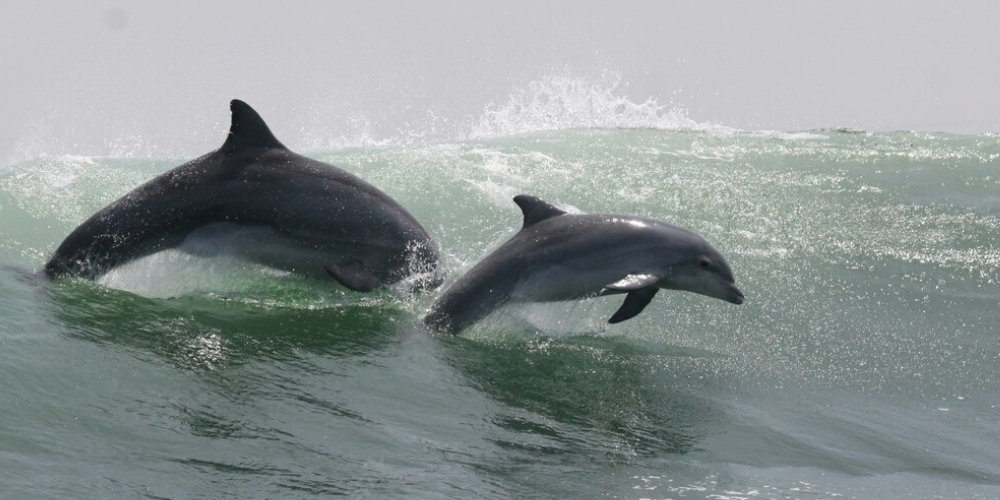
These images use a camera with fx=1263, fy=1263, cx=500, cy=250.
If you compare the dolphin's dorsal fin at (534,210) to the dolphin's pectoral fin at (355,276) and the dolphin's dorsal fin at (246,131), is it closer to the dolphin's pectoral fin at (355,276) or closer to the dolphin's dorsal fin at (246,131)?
the dolphin's pectoral fin at (355,276)

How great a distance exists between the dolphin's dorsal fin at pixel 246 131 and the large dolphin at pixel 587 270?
237 centimetres

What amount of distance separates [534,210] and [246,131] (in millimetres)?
2814

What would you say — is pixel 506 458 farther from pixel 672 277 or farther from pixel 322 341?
pixel 672 277

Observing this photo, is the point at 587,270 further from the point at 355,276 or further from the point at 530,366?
the point at 355,276

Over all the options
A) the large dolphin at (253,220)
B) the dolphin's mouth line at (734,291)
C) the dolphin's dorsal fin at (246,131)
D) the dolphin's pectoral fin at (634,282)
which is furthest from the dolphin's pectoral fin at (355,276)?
the dolphin's mouth line at (734,291)

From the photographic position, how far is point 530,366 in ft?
33.1

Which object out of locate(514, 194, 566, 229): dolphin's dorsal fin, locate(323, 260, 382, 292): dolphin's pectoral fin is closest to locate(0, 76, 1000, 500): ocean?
locate(323, 260, 382, 292): dolphin's pectoral fin

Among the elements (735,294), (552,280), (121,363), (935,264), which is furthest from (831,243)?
(121,363)

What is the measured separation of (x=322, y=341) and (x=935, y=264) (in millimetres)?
7813

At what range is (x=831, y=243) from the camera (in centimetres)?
1500

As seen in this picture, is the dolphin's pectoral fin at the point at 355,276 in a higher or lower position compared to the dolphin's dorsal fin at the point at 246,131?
lower

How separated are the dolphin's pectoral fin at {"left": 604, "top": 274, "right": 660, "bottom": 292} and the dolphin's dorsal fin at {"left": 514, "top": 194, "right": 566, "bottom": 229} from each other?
3.46 ft

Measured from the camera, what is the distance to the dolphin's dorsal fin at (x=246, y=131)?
463 inches

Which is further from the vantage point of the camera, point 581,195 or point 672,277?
point 581,195
